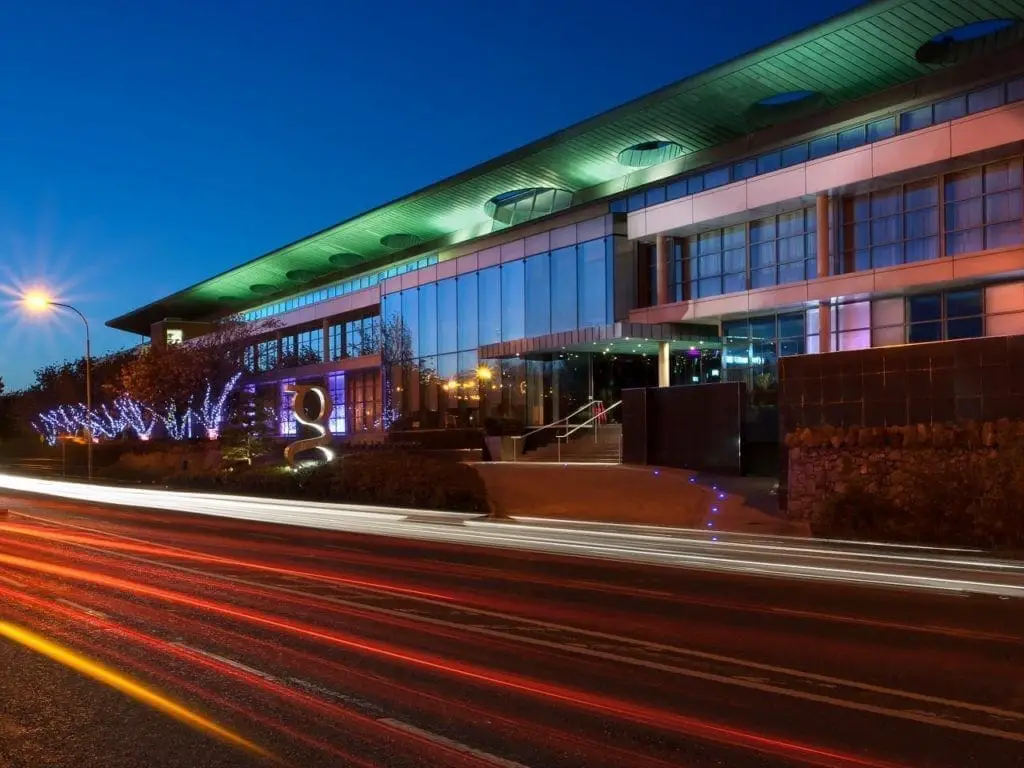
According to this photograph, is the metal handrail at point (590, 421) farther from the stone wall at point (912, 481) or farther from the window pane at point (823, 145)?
the stone wall at point (912, 481)

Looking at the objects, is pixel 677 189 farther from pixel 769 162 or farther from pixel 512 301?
pixel 512 301

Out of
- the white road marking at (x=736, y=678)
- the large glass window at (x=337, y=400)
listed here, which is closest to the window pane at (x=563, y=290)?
the large glass window at (x=337, y=400)

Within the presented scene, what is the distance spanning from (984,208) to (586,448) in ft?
45.0

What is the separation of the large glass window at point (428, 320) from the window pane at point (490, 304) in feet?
13.0

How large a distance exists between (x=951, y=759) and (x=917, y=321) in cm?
2499

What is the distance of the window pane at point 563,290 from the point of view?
37188 mm

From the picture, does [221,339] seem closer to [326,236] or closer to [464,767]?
[326,236]

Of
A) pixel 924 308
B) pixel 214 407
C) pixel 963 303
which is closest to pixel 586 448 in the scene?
pixel 924 308

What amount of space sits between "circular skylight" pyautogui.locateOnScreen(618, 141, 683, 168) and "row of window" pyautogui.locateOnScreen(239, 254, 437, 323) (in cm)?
1134

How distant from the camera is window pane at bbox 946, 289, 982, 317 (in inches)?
1062

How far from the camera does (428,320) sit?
152ft

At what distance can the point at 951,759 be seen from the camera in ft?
17.7

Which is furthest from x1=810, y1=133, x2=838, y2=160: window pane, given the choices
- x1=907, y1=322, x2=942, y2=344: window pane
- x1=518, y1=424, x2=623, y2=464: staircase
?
x1=518, y1=424, x2=623, y2=464: staircase

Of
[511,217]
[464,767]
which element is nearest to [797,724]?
[464,767]
